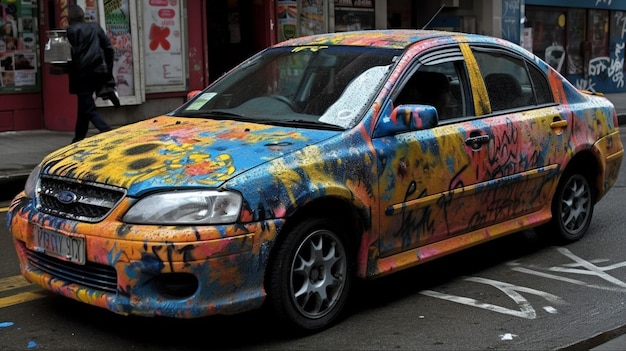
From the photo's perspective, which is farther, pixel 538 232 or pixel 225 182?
pixel 538 232

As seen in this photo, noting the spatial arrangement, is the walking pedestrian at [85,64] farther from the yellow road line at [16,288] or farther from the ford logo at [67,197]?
the ford logo at [67,197]

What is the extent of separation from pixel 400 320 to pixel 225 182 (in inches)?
55.1

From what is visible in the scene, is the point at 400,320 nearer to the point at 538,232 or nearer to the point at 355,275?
the point at 355,275

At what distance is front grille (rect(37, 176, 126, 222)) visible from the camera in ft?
13.5

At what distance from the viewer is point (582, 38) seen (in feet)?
78.4

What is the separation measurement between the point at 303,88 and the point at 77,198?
1.60 metres

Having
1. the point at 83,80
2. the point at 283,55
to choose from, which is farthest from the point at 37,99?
the point at 283,55

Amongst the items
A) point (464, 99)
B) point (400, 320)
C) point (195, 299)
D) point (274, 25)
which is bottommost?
point (400, 320)

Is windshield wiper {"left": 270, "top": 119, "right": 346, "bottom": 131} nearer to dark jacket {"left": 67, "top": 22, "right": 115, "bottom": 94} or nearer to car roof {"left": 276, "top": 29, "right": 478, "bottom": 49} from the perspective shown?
car roof {"left": 276, "top": 29, "right": 478, "bottom": 49}

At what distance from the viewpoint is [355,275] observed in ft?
15.6

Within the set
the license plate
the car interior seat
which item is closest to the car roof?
the car interior seat

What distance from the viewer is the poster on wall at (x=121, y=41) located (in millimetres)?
13031

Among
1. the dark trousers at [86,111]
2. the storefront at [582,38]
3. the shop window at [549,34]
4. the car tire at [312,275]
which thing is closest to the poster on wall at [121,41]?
the dark trousers at [86,111]

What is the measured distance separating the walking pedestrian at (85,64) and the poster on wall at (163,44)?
123 inches
